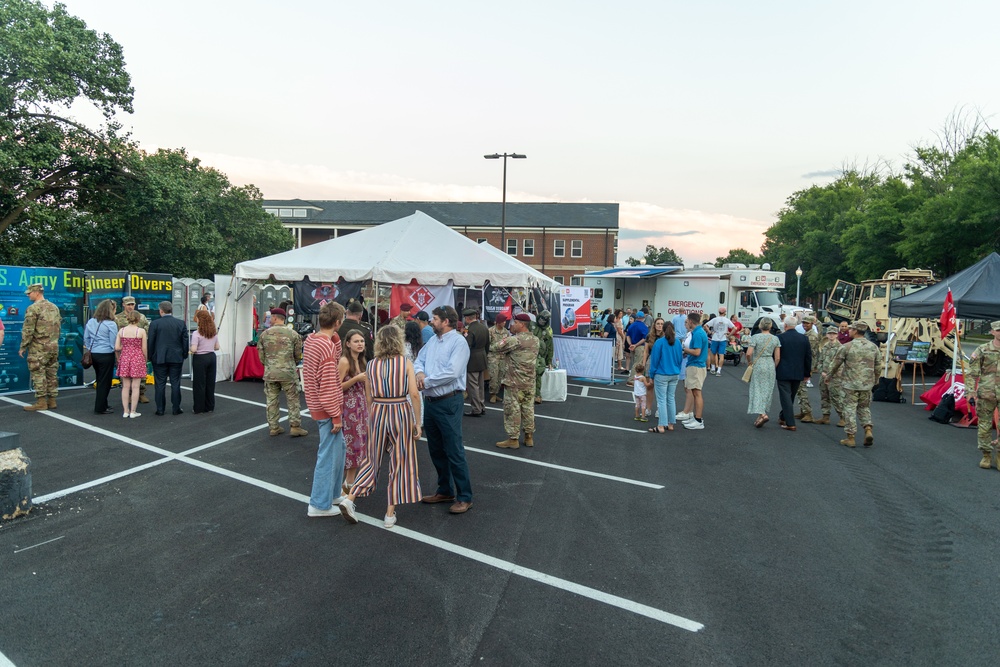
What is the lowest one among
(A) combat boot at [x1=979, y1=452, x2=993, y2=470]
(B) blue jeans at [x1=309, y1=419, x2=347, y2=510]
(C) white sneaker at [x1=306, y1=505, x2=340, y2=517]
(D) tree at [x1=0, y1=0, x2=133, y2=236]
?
(C) white sneaker at [x1=306, y1=505, x2=340, y2=517]

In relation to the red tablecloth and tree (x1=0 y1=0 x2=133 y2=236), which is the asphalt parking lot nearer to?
the red tablecloth

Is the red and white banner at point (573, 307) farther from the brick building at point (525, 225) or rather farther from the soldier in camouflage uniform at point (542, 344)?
the brick building at point (525, 225)

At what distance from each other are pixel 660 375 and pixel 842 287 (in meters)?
22.9

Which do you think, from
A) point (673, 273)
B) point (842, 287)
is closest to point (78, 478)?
point (673, 273)

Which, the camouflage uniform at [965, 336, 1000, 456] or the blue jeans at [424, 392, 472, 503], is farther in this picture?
the camouflage uniform at [965, 336, 1000, 456]

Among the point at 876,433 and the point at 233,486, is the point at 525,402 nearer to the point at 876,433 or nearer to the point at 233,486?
the point at 233,486

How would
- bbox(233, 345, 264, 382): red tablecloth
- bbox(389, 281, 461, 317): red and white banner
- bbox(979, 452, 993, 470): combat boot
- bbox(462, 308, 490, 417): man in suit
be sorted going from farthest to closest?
bbox(233, 345, 264, 382): red tablecloth < bbox(389, 281, 461, 317): red and white banner < bbox(462, 308, 490, 417): man in suit < bbox(979, 452, 993, 470): combat boot

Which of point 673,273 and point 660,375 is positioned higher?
point 673,273

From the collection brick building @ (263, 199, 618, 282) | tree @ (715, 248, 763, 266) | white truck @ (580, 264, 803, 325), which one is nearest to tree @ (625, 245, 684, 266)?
tree @ (715, 248, 763, 266)

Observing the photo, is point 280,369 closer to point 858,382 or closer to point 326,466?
point 326,466

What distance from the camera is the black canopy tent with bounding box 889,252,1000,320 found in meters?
11.7

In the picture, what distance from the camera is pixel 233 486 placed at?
5.96m

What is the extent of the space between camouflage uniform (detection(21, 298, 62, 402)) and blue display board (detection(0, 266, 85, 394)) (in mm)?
1531

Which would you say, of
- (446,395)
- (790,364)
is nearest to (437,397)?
(446,395)
